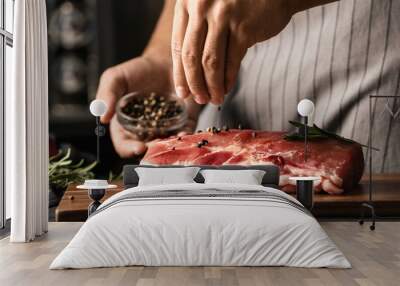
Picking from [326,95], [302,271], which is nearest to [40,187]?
[302,271]

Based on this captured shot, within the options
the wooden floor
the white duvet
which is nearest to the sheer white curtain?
the wooden floor

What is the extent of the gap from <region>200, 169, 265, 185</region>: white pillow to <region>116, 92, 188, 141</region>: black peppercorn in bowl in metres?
1.03

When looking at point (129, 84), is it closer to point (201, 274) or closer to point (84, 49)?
point (84, 49)

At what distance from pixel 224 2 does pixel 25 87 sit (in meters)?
1.59

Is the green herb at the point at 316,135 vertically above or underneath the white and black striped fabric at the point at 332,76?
underneath

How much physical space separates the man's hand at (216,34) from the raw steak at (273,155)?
504 mm

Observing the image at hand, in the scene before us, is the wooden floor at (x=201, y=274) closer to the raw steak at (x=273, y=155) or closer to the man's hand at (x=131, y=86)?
the raw steak at (x=273, y=155)

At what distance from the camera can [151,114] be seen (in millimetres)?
6602

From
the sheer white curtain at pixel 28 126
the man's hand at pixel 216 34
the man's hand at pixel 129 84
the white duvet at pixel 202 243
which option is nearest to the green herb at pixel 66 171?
the man's hand at pixel 129 84

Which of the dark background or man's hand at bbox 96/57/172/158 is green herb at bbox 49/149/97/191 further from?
man's hand at bbox 96/57/172/158

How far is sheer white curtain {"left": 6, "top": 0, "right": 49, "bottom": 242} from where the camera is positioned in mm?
5062

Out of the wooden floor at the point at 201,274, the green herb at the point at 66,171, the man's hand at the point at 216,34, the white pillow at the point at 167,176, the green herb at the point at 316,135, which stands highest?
the man's hand at the point at 216,34

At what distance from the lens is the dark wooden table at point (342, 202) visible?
576 cm

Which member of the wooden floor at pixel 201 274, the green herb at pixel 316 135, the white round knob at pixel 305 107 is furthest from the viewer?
the white round knob at pixel 305 107
